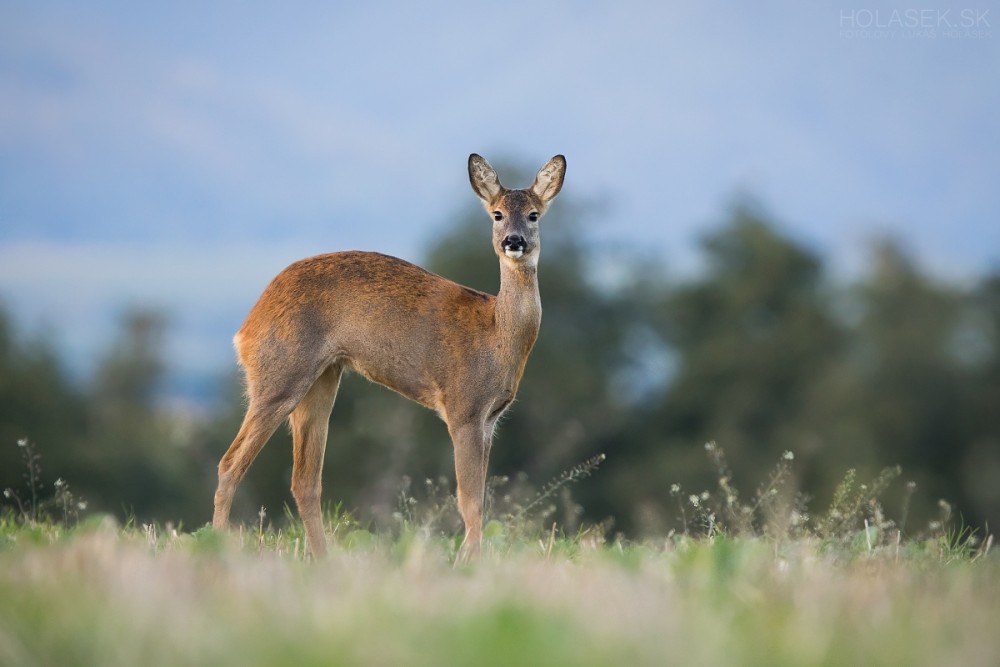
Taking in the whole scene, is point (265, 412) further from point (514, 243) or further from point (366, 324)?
point (514, 243)

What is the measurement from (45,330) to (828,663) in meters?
41.4

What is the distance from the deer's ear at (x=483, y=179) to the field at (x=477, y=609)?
11.4 ft

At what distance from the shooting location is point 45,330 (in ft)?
138

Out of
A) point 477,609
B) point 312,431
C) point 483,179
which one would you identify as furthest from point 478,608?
point 483,179

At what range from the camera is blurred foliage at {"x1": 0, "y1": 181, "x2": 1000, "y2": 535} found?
3303 cm

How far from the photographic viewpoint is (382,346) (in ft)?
26.2

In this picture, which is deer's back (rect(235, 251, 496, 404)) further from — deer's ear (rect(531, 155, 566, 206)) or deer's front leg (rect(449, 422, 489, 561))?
deer's ear (rect(531, 155, 566, 206))

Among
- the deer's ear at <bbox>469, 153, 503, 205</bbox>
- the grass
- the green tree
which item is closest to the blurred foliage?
the green tree

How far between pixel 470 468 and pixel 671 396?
32.3 m

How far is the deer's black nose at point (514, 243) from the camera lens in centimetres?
802

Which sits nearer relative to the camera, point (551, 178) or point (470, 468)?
point (470, 468)

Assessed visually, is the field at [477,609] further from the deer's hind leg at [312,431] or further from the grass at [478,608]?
the deer's hind leg at [312,431]

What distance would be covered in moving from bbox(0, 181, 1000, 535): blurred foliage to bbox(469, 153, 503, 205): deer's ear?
20.7 metres

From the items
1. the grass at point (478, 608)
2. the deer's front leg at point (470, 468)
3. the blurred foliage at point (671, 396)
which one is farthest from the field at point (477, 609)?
the blurred foliage at point (671, 396)
